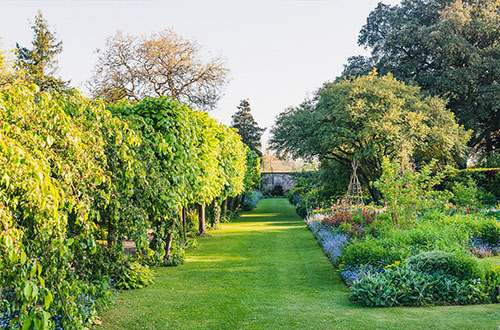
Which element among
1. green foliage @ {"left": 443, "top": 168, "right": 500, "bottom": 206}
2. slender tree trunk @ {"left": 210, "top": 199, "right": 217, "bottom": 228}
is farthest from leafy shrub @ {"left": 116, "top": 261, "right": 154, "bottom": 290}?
green foliage @ {"left": 443, "top": 168, "right": 500, "bottom": 206}

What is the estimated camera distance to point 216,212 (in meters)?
16.2

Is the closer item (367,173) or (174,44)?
(367,173)

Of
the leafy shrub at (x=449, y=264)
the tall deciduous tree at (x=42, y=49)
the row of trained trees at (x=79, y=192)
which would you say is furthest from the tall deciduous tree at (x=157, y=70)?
the leafy shrub at (x=449, y=264)

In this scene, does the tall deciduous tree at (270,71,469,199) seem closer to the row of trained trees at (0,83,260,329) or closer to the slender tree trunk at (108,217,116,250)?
the row of trained trees at (0,83,260,329)

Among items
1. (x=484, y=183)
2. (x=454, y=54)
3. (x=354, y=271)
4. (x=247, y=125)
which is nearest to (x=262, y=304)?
(x=354, y=271)

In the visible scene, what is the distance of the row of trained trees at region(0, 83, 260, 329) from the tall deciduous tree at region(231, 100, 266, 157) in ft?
116

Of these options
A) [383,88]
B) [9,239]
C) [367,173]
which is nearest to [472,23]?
[383,88]

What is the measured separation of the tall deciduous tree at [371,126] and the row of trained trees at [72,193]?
10725 millimetres

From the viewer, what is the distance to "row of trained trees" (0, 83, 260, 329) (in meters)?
2.72

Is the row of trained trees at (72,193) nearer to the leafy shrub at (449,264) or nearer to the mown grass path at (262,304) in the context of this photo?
the mown grass path at (262,304)

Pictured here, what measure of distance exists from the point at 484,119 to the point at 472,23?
5.97 meters

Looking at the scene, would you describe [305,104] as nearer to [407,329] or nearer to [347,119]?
[347,119]

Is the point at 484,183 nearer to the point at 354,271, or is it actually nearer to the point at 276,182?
the point at 354,271

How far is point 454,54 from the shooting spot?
22734 mm
